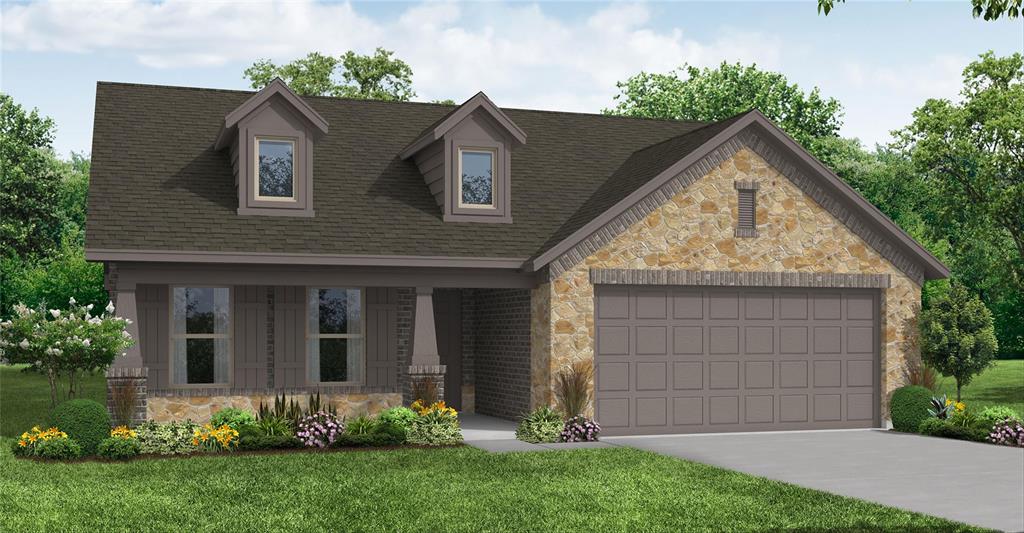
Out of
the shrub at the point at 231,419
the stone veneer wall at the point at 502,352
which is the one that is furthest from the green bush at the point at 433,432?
the stone veneer wall at the point at 502,352

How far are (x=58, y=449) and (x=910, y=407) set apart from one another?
1467 centimetres

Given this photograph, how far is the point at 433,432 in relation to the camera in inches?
730

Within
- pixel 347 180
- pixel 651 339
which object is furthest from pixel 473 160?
pixel 651 339

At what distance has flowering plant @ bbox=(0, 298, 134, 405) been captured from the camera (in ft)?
58.6

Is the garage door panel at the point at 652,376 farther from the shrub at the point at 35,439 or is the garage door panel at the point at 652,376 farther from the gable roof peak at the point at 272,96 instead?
the shrub at the point at 35,439

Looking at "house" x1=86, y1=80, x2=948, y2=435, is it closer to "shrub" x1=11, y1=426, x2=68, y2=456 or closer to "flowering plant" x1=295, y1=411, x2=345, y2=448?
"flowering plant" x1=295, y1=411, x2=345, y2=448

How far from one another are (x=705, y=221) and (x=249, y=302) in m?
8.49

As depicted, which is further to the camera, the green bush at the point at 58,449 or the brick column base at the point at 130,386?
the brick column base at the point at 130,386

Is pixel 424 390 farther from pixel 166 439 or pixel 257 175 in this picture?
pixel 257 175

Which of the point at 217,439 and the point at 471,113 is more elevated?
the point at 471,113

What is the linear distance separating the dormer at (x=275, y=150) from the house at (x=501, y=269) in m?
0.04

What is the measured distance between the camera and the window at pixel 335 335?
2148 centimetres

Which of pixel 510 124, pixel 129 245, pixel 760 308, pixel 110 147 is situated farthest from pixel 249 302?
pixel 760 308

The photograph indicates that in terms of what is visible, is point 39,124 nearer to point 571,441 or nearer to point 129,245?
point 129,245
